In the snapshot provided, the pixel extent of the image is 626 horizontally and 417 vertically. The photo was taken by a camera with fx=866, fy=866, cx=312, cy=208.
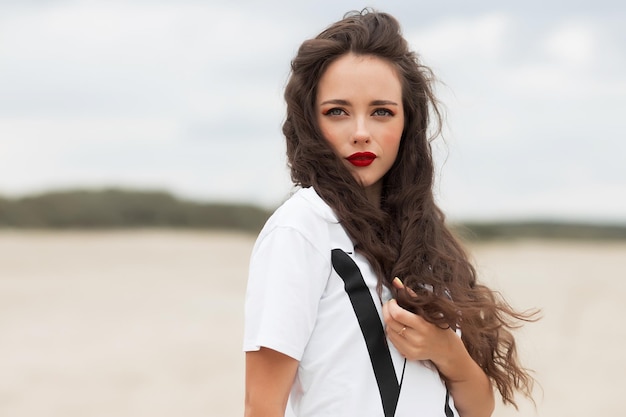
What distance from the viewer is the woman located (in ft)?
5.77

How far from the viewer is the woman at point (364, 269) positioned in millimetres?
1758

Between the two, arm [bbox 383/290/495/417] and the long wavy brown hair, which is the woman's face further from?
arm [bbox 383/290/495/417]

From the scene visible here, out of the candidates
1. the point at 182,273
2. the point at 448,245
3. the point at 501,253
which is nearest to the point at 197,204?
the point at 182,273

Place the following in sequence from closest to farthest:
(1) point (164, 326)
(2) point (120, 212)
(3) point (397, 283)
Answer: (3) point (397, 283)
(1) point (164, 326)
(2) point (120, 212)

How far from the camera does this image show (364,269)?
6.08 feet

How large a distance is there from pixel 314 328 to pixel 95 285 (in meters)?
10.1

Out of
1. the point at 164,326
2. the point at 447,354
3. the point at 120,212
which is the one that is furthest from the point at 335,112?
the point at 120,212

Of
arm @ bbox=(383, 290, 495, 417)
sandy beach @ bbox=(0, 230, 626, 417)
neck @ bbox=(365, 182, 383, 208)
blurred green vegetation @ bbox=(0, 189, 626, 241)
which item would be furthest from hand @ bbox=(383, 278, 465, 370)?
blurred green vegetation @ bbox=(0, 189, 626, 241)

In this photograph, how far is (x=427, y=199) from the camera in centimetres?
212

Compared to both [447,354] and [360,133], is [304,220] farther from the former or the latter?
[447,354]

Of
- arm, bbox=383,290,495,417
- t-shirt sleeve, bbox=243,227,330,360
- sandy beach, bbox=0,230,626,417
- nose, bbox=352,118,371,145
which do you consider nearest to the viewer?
t-shirt sleeve, bbox=243,227,330,360

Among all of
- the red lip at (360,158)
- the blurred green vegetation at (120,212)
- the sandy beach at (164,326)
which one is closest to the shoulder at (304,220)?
the red lip at (360,158)

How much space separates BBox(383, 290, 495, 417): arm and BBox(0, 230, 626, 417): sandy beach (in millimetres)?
520

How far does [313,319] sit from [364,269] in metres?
0.17
